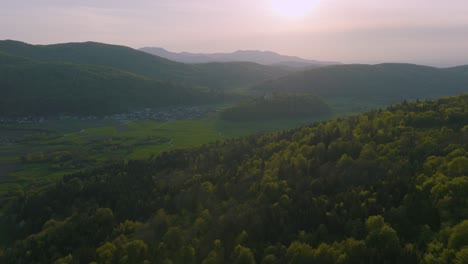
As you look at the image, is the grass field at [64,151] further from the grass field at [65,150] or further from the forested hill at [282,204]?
the forested hill at [282,204]

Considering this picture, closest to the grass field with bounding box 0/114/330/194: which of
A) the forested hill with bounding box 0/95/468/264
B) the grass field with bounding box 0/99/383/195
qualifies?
the grass field with bounding box 0/99/383/195

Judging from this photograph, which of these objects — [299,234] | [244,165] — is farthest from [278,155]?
[299,234]

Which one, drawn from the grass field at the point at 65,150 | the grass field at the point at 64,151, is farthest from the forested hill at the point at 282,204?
the grass field at the point at 64,151

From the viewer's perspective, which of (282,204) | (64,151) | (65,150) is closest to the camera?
(282,204)

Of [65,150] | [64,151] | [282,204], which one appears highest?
[282,204]

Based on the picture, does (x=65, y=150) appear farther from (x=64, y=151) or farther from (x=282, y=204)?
(x=282, y=204)

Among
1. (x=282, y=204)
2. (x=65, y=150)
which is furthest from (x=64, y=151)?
(x=282, y=204)

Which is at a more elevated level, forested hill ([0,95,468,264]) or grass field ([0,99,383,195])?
forested hill ([0,95,468,264])

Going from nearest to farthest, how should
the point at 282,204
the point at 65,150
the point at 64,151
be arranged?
1. the point at 282,204
2. the point at 64,151
3. the point at 65,150

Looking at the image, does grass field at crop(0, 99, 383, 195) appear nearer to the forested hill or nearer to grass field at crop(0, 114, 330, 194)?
grass field at crop(0, 114, 330, 194)
